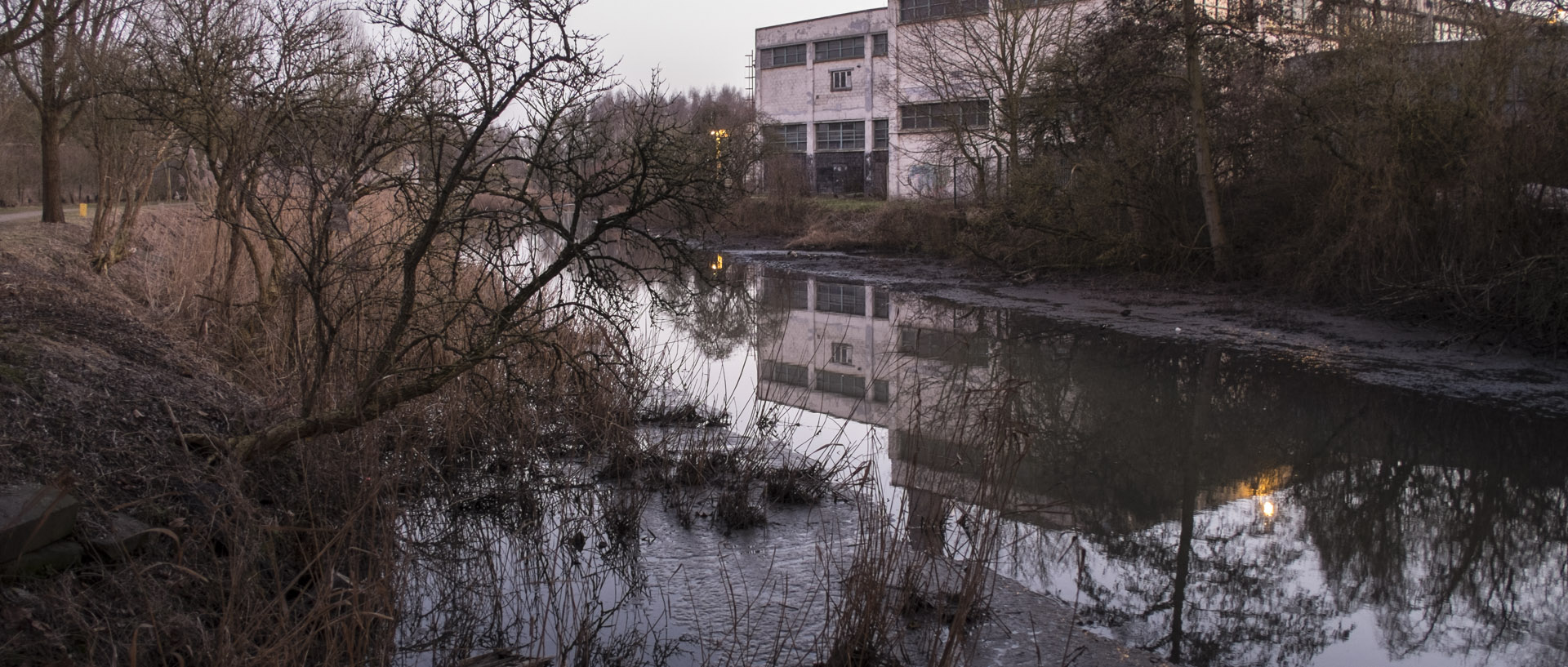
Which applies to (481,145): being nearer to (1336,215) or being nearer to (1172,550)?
(1172,550)

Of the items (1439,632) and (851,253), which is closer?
(1439,632)

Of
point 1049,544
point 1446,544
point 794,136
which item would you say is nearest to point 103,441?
point 1049,544

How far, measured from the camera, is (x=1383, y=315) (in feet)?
42.3

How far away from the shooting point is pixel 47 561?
3.86 meters

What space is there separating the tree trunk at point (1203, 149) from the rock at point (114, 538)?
14.7 meters

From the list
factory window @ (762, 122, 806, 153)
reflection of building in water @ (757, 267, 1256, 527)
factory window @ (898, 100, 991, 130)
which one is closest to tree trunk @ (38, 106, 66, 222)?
reflection of building in water @ (757, 267, 1256, 527)

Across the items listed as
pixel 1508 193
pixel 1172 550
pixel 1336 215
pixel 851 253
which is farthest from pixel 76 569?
pixel 851 253

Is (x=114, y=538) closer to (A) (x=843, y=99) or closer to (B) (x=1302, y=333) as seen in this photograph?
(B) (x=1302, y=333)

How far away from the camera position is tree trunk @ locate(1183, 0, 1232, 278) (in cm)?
1554

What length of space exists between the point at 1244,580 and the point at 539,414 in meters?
4.49

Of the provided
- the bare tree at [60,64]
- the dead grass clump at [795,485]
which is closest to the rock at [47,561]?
the dead grass clump at [795,485]

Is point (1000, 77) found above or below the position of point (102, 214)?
above

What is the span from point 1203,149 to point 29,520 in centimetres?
1547

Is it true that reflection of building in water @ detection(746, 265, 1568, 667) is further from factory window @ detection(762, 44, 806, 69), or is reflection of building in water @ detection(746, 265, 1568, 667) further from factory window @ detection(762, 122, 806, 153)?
factory window @ detection(762, 44, 806, 69)
